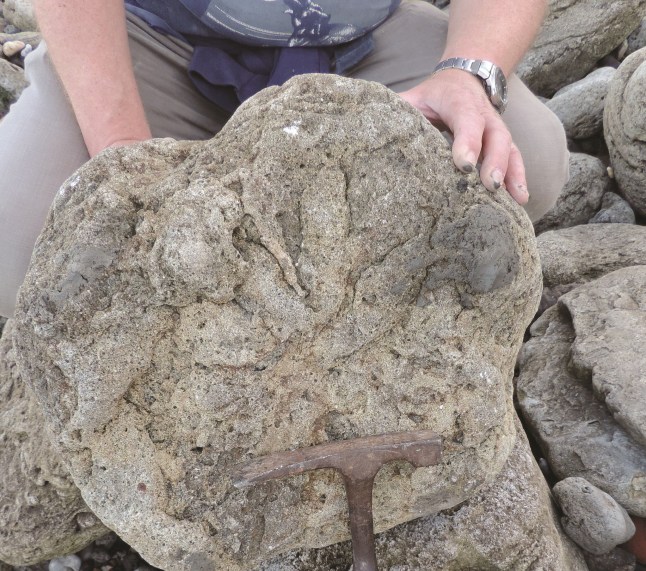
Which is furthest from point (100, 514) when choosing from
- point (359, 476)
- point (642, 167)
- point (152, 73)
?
point (642, 167)

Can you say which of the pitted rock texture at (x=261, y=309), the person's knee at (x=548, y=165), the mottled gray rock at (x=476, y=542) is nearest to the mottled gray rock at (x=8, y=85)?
the pitted rock texture at (x=261, y=309)

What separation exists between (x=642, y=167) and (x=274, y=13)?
2.08 meters

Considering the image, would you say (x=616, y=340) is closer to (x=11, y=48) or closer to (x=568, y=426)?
(x=568, y=426)

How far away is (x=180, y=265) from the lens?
127 centimetres

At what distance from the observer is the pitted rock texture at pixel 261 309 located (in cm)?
131

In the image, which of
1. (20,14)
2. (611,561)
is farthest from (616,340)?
(20,14)

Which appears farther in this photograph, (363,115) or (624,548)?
(624,548)

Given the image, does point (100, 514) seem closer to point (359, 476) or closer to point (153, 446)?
point (153, 446)

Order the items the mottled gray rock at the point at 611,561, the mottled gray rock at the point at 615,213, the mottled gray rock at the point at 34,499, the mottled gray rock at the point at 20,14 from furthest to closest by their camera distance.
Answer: the mottled gray rock at the point at 20,14, the mottled gray rock at the point at 615,213, the mottled gray rock at the point at 611,561, the mottled gray rock at the point at 34,499

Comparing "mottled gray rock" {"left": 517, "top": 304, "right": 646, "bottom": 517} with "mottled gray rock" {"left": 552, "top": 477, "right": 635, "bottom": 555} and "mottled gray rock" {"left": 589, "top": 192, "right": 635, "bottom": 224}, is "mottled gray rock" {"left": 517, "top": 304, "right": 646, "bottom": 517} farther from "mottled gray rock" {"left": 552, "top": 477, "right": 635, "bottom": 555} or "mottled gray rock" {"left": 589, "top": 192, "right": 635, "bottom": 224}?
"mottled gray rock" {"left": 589, "top": 192, "right": 635, "bottom": 224}

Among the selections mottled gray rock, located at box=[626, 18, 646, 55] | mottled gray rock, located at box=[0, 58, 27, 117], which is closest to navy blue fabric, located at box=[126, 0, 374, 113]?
mottled gray rock, located at box=[0, 58, 27, 117]

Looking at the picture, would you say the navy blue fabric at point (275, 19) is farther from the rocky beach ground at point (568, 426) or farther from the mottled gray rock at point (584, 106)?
the mottled gray rock at point (584, 106)

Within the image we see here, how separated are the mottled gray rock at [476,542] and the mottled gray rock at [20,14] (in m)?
5.78

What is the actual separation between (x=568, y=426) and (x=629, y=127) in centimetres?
161
